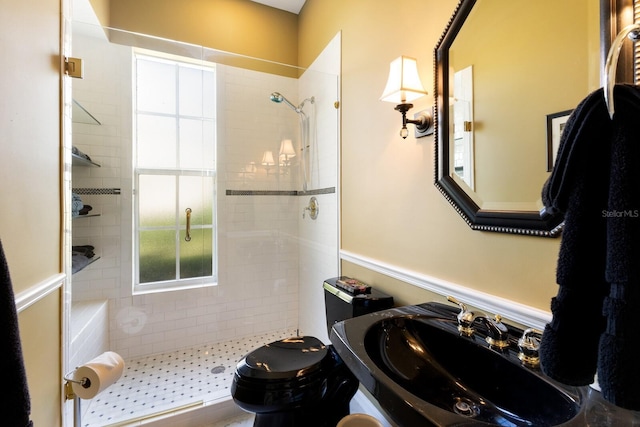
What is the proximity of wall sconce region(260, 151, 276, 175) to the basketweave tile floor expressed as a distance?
5.16 feet

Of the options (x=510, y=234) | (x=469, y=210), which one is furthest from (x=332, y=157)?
(x=510, y=234)

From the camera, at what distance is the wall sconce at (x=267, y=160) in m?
2.73

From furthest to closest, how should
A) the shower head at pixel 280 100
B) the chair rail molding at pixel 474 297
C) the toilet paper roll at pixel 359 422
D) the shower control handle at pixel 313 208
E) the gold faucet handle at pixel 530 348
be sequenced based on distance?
the shower head at pixel 280 100 < the shower control handle at pixel 313 208 < the toilet paper roll at pixel 359 422 < the chair rail molding at pixel 474 297 < the gold faucet handle at pixel 530 348

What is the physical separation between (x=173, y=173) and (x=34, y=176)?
1.44 m

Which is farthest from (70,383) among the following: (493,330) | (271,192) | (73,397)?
(271,192)

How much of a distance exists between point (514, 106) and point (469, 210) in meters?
0.38

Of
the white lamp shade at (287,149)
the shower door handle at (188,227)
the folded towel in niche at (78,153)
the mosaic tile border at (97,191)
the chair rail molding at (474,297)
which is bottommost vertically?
the chair rail molding at (474,297)

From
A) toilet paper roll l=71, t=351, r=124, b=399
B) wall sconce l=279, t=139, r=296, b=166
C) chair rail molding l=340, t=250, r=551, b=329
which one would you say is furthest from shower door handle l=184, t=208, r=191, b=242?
chair rail molding l=340, t=250, r=551, b=329

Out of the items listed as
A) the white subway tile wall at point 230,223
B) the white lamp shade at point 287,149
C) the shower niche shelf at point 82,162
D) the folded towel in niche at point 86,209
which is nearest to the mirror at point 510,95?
the white subway tile wall at point 230,223

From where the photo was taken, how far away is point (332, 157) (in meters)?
2.21

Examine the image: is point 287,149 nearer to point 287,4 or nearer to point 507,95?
point 287,4

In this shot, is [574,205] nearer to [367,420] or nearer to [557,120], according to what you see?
[557,120]

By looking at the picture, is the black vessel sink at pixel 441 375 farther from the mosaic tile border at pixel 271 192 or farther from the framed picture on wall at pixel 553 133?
the mosaic tile border at pixel 271 192

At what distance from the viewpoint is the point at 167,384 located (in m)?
2.05
